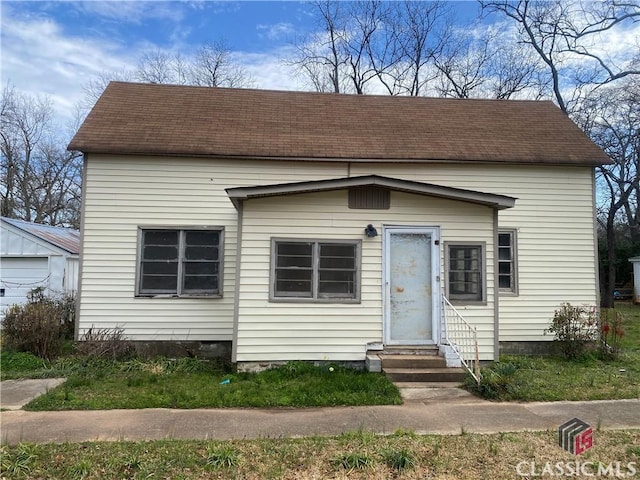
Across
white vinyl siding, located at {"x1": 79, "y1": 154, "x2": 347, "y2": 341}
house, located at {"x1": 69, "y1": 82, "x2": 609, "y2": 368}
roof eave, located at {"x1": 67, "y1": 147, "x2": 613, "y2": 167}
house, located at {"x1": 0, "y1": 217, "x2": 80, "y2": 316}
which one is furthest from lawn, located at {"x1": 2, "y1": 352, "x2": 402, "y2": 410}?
roof eave, located at {"x1": 67, "y1": 147, "x2": 613, "y2": 167}

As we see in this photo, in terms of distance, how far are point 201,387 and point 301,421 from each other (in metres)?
2.02

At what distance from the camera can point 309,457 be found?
4.03m

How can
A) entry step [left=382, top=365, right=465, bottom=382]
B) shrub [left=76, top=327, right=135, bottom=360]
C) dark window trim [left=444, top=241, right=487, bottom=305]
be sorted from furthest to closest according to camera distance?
shrub [left=76, top=327, right=135, bottom=360], dark window trim [left=444, top=241, right=487, bottom=305], entry step [left=382, top=365, right=465, bottom=382]

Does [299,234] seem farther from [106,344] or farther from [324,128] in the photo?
[106,344]

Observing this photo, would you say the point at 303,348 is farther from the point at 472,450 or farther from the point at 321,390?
the point at 472,450

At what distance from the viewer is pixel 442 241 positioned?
7.60 metres

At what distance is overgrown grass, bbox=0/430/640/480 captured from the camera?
12.3 ft

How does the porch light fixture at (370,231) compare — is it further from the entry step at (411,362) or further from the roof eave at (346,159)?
the roof eave at (346,159)

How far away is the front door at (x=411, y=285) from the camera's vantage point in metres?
7.41

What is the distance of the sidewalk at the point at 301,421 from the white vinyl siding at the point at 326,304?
5.59ft

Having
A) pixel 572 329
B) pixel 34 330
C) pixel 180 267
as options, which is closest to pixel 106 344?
pixel 34 330

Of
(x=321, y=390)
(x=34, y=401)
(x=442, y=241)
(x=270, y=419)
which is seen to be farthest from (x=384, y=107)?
(x=34, y=401)

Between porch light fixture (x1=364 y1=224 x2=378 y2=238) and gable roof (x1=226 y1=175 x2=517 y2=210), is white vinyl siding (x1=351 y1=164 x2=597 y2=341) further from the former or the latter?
porch light fixture (x1=364 y1=224 x2=378 y2=238)

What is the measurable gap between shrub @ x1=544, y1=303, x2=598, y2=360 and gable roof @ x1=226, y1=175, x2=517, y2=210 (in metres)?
2.85
